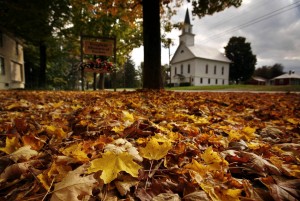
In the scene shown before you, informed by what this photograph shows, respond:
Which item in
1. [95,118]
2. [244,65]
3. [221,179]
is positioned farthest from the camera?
[244,65]

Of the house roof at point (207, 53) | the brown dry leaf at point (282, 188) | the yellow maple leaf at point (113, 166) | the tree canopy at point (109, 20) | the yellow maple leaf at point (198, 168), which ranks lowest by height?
the brown dry leaf at point (282, 188)

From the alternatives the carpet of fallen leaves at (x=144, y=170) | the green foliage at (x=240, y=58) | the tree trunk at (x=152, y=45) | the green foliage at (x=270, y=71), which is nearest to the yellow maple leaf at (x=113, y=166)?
the carpet of fallen leaves at (x=144, y=170)

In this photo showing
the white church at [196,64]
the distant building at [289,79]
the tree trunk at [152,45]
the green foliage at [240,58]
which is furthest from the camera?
the distant building at [289,79]

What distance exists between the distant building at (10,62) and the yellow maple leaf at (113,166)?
70.9 feet

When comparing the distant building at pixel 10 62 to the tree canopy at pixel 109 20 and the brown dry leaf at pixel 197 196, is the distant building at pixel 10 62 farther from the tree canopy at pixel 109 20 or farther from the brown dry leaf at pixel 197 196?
the brown dry leaf at pixel 197 196

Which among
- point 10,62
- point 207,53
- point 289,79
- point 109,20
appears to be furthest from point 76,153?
point 289,79

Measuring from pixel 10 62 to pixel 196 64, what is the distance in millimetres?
39071

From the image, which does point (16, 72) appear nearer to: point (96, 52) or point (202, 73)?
point (96, 52)

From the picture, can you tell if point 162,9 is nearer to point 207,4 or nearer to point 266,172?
point 207,4

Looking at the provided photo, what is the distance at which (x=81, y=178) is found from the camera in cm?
79

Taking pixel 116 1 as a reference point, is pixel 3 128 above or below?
below

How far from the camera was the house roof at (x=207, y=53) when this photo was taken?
171 ft

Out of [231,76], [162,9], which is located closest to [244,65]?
[231,76]

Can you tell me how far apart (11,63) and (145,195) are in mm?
25978
